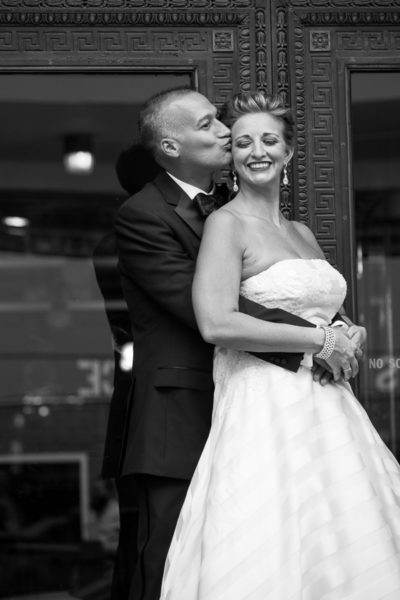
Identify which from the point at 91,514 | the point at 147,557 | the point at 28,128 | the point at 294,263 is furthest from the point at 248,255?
the point at 91,514

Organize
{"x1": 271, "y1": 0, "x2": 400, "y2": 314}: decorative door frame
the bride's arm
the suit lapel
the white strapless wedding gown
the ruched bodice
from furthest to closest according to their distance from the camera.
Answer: {"x1": 271, "y1": 0, "x2": 400, "y2": 314}: decorative door frame
the suit lapel
the ruched bodice
the bride's arm
the white strapless wedding gown

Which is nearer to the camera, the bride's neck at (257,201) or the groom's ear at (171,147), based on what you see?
the bride's neck at (257,201)

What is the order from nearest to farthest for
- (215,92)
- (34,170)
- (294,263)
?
(294,263) < (215,92) < (34,170)

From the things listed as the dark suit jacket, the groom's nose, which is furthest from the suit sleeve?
the groom's nose

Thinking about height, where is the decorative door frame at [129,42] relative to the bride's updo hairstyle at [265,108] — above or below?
above

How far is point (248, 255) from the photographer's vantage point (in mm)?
4688

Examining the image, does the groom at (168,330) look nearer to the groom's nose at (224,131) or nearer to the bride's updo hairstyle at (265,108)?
the groom's nose at (224,131)

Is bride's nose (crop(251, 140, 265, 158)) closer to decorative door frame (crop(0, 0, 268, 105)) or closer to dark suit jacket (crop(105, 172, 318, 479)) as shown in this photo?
dark suit jacket (crop(105, 172, 318, 479))

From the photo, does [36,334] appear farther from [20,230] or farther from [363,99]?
[363,99]

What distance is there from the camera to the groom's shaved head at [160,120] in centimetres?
508

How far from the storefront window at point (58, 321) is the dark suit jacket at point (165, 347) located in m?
0.88

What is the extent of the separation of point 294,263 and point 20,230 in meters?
2.30

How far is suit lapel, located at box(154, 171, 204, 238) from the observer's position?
494cm

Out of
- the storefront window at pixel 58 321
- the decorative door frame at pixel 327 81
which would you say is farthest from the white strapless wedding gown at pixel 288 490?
the storefront window at pixel 58 321
